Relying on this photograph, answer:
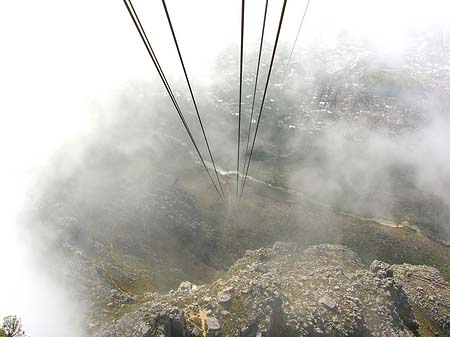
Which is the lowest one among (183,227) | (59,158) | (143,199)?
(183,227)

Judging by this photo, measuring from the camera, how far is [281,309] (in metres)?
55.5

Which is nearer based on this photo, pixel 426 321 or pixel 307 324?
pixel 307 324

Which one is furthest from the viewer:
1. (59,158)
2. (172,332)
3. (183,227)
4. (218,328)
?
(59,158)

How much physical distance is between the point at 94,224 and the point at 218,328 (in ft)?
297

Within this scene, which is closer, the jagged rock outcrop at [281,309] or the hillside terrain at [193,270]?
the jagged rock outcrop at [281,309]

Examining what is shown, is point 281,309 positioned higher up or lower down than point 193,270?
lower down

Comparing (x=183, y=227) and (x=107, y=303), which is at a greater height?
(x=183, y=227)

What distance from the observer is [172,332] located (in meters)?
47.6

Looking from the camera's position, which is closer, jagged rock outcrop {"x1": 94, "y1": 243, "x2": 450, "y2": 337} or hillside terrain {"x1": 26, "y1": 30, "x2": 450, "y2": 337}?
jagged rock outcrop {"x1": 94, "y1": 243, "x2": 450, "y2": 337}

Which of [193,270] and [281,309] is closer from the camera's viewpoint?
[281,309]

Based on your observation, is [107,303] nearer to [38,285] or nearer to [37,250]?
[38,285]

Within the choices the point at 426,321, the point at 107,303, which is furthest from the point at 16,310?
the point at 426,321

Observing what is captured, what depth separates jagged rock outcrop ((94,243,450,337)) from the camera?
5084 centimetres

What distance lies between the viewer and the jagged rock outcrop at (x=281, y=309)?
50.8 meters
